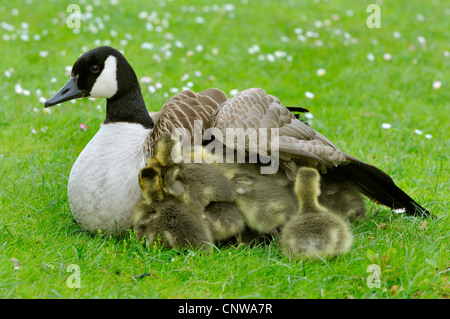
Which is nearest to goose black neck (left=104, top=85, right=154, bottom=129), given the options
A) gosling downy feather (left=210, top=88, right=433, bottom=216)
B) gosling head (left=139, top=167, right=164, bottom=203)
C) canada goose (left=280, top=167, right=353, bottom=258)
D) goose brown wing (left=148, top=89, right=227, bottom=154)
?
goose brown wing (left=148, top=89, right=227, bottom=154)

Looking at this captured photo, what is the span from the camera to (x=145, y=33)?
9.88 m

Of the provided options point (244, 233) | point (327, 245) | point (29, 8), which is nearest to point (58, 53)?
point (29, 8)

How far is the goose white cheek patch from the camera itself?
4680 millimetres

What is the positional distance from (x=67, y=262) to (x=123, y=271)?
1.32ft

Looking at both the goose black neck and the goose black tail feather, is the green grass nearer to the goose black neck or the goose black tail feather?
the goose black tail feather

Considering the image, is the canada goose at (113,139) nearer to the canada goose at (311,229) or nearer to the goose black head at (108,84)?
the goose black head at (108,84)

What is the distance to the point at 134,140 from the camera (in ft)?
15.0

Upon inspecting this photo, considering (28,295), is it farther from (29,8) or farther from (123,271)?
(29,8)

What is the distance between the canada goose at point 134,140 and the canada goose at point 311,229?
24 cm

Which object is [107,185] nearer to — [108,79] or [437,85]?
[108,79]

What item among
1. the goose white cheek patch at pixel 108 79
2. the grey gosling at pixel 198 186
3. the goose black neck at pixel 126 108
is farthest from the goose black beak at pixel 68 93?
the grey gosling at pixel 198 186

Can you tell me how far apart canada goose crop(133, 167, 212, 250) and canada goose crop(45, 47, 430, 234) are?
210 mm

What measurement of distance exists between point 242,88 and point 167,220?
14.1 feet

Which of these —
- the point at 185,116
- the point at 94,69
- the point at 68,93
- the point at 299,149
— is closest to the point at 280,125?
the point at 299,149
